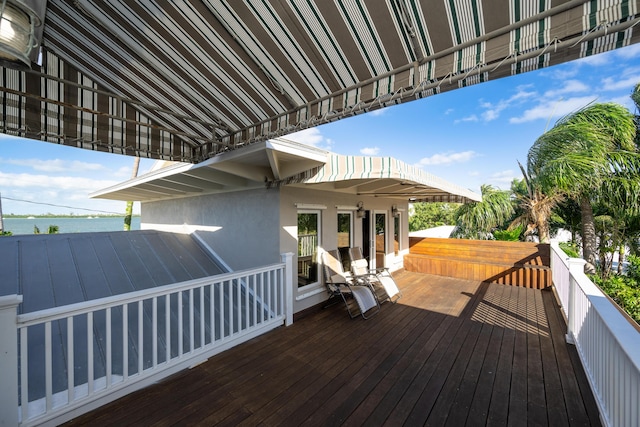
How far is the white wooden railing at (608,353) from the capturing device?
167 centimetres

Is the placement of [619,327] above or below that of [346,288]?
above

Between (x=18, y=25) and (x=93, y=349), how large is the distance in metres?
3.41

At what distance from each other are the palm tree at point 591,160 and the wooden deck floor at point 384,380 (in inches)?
170

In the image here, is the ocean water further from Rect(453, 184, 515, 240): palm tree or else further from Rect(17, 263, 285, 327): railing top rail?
Rect(453, 184, 515, 240): palm tree

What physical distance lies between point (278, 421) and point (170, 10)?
3.44 meters

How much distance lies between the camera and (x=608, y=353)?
2.19 metres

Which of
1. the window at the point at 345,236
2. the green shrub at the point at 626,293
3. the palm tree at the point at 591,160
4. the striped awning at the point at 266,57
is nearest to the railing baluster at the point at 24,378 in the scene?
the striped awning at the point at 266,57

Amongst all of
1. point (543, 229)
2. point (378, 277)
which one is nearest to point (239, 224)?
point (378, 277)

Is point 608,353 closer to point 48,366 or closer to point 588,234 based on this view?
point 48,366

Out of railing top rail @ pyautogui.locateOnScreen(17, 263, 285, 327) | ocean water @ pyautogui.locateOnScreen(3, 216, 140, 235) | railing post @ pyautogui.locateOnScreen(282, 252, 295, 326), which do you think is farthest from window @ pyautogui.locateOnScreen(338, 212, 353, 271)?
ocean water @ pyautogui.locateOnScreen(3, 216, 140, 235)

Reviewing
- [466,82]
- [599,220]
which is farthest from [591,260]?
[466,82]

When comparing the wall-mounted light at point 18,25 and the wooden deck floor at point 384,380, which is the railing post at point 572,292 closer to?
the wooden deck floor at point 384,380

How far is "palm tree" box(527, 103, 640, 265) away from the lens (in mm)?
6520

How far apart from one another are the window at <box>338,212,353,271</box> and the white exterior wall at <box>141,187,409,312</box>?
0.70 ft
